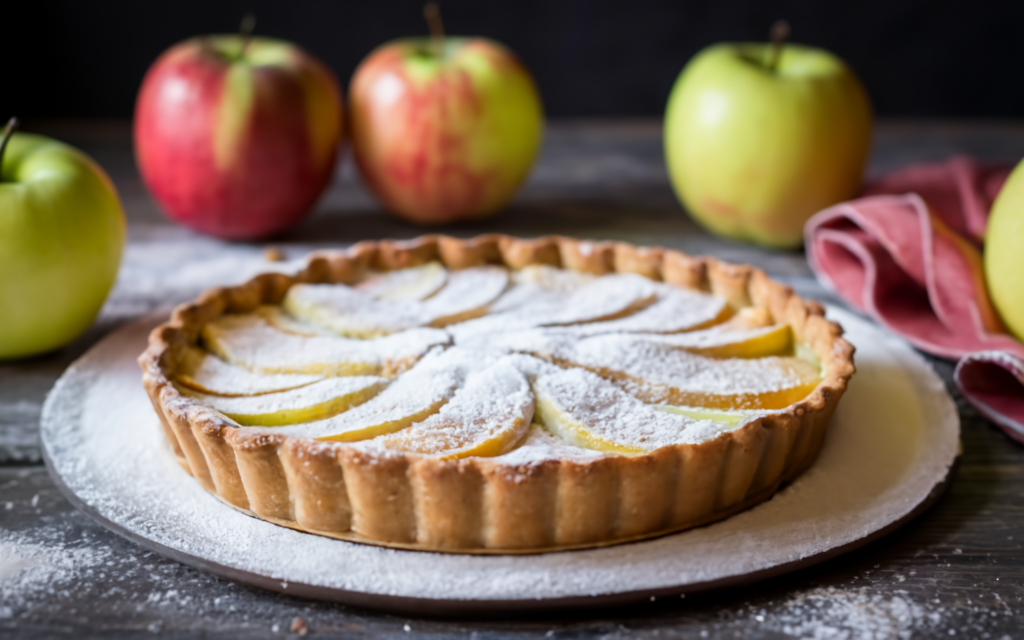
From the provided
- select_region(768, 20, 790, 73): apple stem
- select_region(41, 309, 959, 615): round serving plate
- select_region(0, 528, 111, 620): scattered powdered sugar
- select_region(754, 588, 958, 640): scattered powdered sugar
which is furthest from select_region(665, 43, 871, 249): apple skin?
select_region(0, 528, 111, 620): scattered powdered sugar

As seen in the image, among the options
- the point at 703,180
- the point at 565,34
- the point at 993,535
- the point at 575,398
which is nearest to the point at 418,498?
the point at 575,398

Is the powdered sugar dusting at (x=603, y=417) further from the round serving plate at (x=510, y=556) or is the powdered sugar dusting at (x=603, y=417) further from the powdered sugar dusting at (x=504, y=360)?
the round serving plate at (x=510, y=556)

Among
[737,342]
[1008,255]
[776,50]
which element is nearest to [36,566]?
[737,342]

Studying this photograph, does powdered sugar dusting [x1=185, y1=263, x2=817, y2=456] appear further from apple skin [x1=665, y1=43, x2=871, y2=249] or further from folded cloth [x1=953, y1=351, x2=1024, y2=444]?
apple skin [x1=665, y1=43, x2=871, y2=249]

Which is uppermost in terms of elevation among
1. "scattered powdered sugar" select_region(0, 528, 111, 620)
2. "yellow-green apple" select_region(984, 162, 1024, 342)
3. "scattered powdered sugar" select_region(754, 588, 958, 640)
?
"yellow-green apple" select_region(984, 162, 1024, 342)

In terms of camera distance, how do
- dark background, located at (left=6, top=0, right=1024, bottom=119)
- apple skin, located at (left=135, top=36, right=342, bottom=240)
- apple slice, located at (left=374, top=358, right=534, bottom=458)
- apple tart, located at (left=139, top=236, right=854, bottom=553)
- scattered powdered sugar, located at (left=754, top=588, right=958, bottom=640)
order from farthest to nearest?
dark background, located at (left=6, top=0, right=1024, bottom=119) < apple skin, located at (left=135, top=36, right=342, bottom=240) < apple slice, located at (left=374, top=358, right=534, bottom=458) < apple tart, located at (left=139, top=236, right=854, bottom=553) < scattered powdered sugar, located at (left=754, top=588, right=958, bottom=640)

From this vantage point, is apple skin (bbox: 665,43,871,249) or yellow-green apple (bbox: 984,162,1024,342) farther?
apple skin (bbox: 665,43,871,249)

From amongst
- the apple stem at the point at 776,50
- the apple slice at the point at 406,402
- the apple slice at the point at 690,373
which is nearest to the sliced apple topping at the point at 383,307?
the apple slice at the point at 406,402

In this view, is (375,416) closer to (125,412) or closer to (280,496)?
(280,496)
